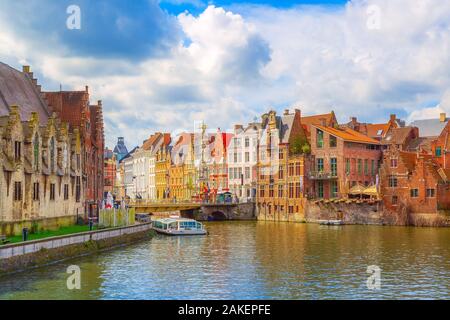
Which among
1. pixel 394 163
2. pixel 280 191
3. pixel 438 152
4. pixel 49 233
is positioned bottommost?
pixel 49 233

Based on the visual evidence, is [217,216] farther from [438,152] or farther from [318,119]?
[438,152]

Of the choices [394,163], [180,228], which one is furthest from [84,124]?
[394,163]

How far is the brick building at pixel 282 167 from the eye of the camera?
97438 millimetres

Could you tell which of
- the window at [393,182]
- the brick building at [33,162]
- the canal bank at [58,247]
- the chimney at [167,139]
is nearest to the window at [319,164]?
the window at [393,182]

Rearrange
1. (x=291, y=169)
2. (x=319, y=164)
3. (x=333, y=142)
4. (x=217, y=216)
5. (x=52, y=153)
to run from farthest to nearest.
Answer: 1. (x=217, y=216)
2. (x=291, y=169)
3. (x=319, y=164)
4. (x=333, y=142)
5. (x=52, y=153)

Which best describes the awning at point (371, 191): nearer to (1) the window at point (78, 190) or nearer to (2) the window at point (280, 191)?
(2) the window at point (280, 191)

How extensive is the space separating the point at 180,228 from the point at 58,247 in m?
29.9

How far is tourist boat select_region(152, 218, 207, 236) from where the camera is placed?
71438 mm

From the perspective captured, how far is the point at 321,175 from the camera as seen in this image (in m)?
95.6

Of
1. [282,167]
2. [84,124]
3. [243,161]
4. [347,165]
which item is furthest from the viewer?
[243,161]
